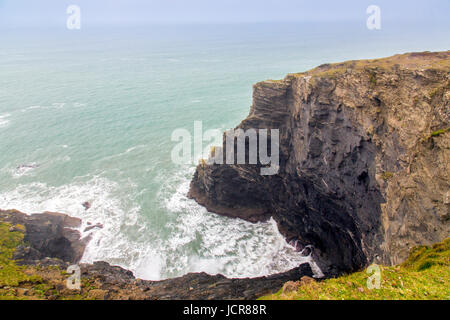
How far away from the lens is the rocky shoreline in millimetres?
24875

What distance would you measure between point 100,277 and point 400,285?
26.4 meters

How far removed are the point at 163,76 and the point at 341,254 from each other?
109 meters

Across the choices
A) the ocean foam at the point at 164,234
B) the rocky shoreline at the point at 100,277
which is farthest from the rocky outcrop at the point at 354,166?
the rocky shoreline at the point at 100,277

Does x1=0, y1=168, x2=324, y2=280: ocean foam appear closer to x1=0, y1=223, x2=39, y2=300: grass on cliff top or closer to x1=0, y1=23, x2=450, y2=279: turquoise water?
x1=0, y1=23, x2=450, y2=279: turquoise water

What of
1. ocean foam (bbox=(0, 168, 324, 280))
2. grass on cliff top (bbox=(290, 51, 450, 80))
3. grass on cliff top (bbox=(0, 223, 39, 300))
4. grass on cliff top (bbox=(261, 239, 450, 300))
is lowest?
ocean foam (bbox=(0, 168, 324, 280))

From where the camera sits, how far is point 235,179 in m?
45.8

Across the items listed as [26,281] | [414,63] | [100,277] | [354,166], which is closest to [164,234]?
[100,277]

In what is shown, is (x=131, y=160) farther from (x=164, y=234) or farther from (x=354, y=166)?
(x=354, y=166)

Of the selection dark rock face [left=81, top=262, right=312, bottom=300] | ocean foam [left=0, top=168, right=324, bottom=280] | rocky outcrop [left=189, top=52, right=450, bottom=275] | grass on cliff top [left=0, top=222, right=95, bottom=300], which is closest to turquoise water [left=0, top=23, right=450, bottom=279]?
ocean foam [left=0, top=168, right=324, bottom=280]

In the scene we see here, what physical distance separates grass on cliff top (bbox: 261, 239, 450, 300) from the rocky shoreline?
1251 cm

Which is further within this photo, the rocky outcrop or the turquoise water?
the turquoise water

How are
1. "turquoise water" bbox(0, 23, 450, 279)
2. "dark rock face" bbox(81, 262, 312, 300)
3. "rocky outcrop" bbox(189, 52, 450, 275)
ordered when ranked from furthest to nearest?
1. "turquoise water" bbox(0, 23, 450, 279)
2. "dark rock face" bbox(81, 262, 312, 300)
3. "rocky outcrop" bbox(189, 52, 450, 275)

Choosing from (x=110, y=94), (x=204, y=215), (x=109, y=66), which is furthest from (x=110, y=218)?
(x=109, y=66)

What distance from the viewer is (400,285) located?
14.5m
